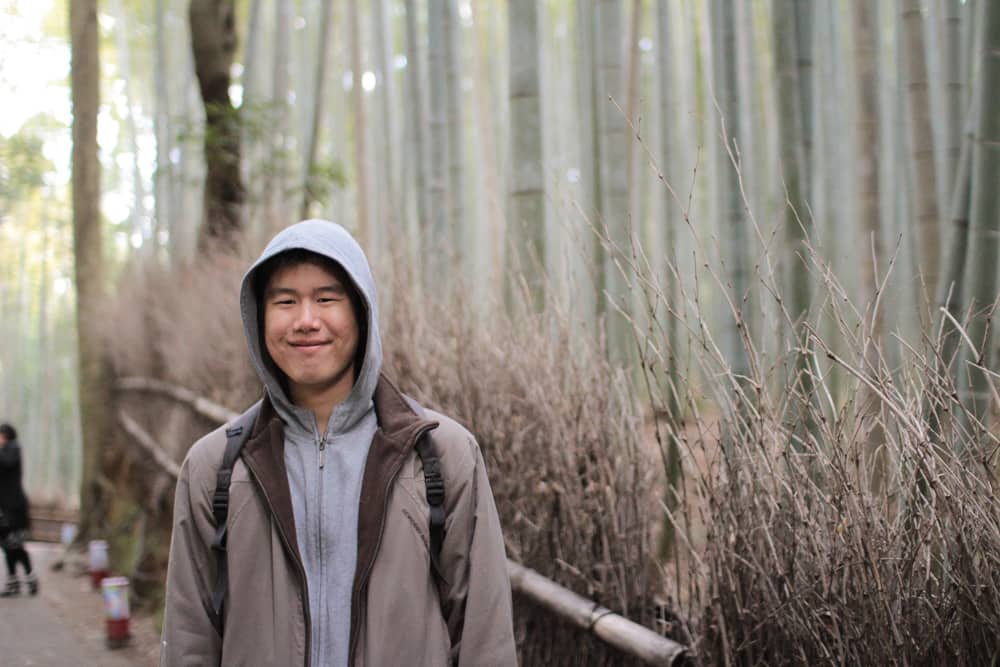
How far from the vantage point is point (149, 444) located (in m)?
7.64

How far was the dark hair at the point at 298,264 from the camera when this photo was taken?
70.1 inches

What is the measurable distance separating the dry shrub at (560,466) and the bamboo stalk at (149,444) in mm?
3644

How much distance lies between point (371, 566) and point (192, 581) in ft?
1.01

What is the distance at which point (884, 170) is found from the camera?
7.51 meters

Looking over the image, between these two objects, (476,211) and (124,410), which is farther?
(476,211)

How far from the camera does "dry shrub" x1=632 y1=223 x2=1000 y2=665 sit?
1.75 metres

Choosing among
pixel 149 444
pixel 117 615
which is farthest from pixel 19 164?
pixel 117 615

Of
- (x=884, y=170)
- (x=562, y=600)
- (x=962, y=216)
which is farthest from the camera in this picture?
(x=884, y=170)

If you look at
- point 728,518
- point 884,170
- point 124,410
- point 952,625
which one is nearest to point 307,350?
point 728,518

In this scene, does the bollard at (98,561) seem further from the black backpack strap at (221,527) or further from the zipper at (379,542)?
the zipper at (379,542)

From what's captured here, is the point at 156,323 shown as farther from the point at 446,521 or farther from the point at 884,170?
the point at 446,521

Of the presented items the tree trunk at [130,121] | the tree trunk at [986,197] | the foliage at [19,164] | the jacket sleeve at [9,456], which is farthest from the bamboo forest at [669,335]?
the foliage at [19,164]

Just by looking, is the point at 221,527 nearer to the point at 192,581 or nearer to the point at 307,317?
the point at 192,581

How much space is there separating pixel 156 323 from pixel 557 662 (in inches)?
241
